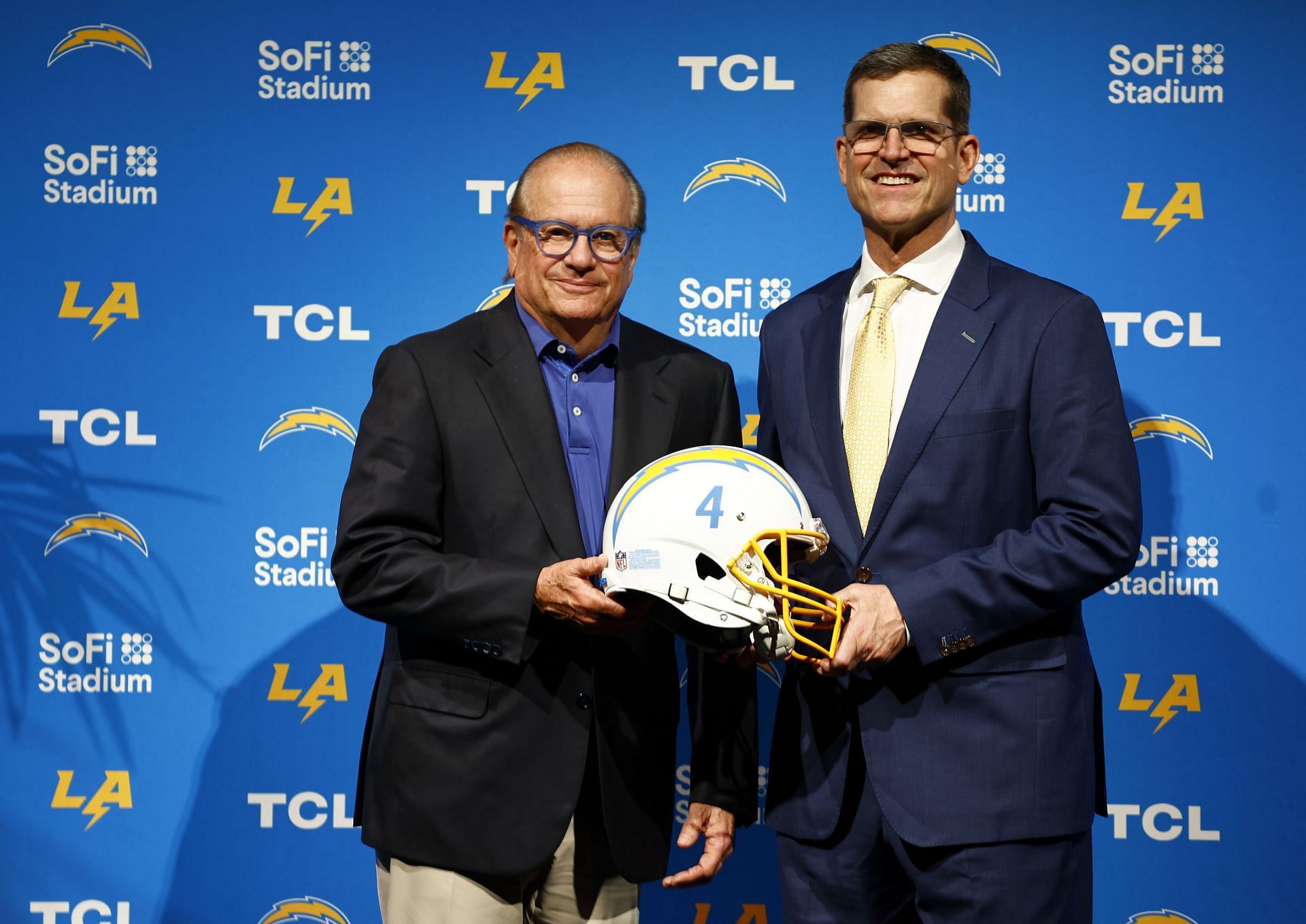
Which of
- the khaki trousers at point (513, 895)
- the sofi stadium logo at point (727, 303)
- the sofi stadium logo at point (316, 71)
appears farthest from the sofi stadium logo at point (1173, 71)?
the khaki trousers at point (513, 895)

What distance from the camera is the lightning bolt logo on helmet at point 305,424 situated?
3.67 m

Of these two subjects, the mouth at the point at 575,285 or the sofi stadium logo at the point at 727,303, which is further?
the sofi stadium logo at the point at 727,303

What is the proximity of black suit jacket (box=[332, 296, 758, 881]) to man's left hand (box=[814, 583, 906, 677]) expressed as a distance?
435 millimetres

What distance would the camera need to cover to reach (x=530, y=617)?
227 cm

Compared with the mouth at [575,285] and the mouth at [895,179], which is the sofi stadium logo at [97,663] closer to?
the mouth at [575,285]

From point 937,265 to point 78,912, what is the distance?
3.14m

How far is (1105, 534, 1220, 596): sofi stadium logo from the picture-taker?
11.8 feet

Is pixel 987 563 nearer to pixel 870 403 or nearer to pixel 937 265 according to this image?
pixel 870 403

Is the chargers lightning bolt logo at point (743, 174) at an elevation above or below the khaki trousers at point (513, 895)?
above

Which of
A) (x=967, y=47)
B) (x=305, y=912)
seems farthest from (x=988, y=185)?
(x=305, y=912)

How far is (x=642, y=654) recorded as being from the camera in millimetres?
2445

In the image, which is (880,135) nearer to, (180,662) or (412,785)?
(412,785)

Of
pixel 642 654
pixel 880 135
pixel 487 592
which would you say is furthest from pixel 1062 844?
pixel 880 135

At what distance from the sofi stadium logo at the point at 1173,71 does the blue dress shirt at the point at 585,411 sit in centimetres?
203
